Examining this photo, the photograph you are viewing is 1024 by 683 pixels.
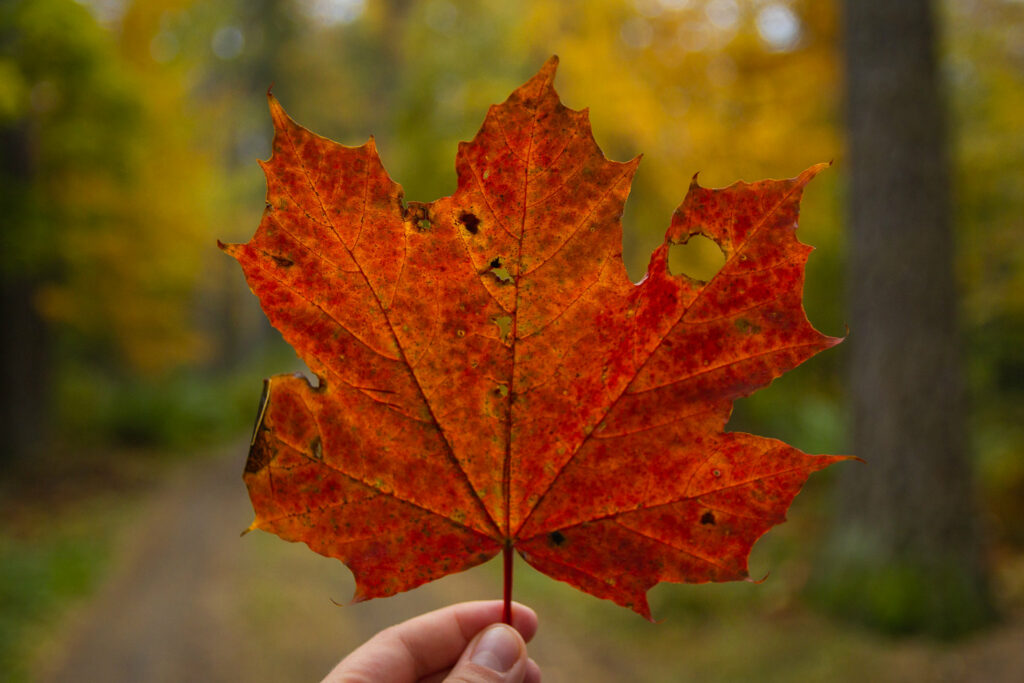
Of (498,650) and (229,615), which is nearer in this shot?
(498,650)

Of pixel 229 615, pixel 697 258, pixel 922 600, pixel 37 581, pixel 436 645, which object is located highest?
pixel 697 258

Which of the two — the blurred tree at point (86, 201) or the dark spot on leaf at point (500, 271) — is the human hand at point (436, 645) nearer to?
the dark spot on leaf at point (500, 271)

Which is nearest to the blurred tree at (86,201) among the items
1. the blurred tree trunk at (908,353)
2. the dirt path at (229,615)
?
the dirt path at (229,615)

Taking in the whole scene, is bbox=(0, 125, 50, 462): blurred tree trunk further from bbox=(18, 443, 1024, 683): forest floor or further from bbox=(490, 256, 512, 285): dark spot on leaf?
bbox=(490, 256, 512, 285): dark spot on leaf

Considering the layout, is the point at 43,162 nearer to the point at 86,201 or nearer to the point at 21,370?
the point at 86,201

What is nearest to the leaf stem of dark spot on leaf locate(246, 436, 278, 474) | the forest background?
dark spot on leaf locate(246, 436, 278, 474)

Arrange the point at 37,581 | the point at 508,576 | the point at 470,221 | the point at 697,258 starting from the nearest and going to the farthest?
the point at 470,221 < the point at 508,576 < the point at 37,581 < the point at 697,258

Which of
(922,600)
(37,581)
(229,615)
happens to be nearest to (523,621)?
(922,600)

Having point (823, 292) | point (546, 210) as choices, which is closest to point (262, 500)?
point (546, 210)

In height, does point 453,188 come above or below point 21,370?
above
